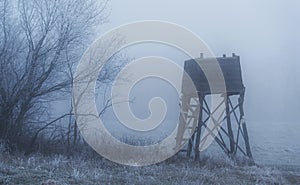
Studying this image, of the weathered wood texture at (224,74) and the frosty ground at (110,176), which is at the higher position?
the weathered wood texture at (224,74)

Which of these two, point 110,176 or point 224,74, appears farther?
point 224,74

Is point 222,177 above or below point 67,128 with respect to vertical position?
below

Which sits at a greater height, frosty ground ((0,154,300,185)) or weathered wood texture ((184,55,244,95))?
weathered wood texture ((184,55,244,95))

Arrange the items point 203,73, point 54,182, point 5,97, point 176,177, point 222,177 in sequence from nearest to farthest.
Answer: point 54,182
point 176,177
point 222,177
point 5,97
point 203,73

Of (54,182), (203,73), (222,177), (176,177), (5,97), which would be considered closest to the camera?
(54,182)

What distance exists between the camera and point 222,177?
9648 mm

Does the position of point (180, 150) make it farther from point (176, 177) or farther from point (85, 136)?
point (176, 177)

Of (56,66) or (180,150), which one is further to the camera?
(180,150)

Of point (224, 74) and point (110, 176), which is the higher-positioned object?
point (224, 74)

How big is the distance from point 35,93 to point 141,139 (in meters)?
3.82

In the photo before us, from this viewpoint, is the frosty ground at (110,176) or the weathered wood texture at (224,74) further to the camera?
the weathered wood texture at (224,74)

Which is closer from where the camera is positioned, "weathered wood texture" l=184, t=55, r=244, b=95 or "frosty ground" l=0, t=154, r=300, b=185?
"frosty ground" l=0, t=154, r=300, b=185

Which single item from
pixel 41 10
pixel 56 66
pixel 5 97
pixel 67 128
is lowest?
pixel 67 128

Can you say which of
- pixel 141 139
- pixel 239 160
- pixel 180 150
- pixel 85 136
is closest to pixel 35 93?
pixel 85 136
